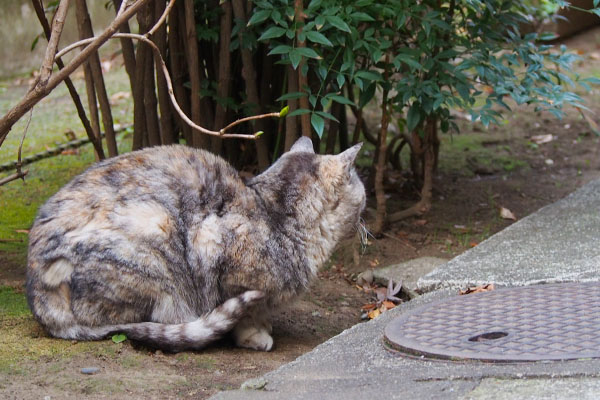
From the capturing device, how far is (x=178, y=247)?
346 cm

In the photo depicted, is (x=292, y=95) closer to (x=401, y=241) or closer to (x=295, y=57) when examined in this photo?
(x=295, y=57)

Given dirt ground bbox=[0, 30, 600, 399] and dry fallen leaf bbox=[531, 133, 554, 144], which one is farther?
dry fallen leaf bbox=[531, 133, 554, 144]

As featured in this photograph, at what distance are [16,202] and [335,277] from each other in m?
2.38

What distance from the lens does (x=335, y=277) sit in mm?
4785

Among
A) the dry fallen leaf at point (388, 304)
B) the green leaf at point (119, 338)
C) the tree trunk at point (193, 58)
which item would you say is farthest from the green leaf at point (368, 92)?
the green leaf at point (119, 338)

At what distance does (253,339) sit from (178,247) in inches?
22.6

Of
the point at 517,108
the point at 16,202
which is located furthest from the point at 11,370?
the point at 517,108

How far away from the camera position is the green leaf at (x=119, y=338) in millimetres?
3335

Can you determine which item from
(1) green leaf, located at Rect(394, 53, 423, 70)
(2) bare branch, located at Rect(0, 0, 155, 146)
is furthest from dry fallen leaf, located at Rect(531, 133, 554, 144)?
(2) bare branch, located at Rect(0, 0, 155, 146)

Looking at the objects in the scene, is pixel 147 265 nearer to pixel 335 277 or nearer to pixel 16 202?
pixel 335 277

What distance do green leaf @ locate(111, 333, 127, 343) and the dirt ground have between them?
24 millimetres

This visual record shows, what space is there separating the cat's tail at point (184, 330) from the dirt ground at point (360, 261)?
0.18ft

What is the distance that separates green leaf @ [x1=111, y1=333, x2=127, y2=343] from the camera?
10.9 feet

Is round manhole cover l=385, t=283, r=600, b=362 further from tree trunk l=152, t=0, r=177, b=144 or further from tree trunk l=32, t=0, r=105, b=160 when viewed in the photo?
tree trunk l=32, t=0, r=105, b=160
